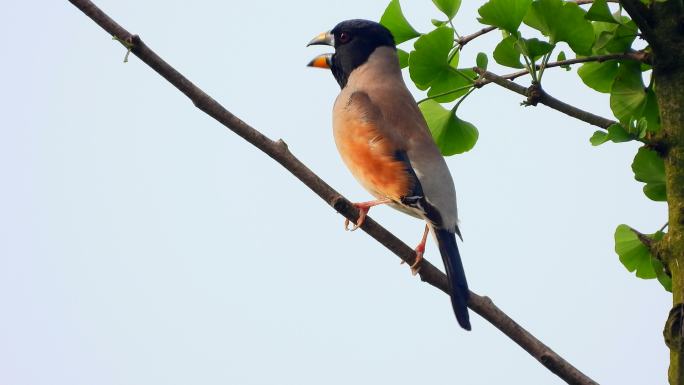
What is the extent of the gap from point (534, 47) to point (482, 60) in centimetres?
21

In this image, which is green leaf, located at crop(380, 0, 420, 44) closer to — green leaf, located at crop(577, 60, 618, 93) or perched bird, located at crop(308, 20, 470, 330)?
perched bird, located at crop(308, 20, 470, 330)

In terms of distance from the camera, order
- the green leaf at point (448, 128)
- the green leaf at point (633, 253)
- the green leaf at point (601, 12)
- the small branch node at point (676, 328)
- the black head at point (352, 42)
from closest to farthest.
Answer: the small branch node at point (676, 328) < the green leaf at point (601, 12) < the green leaf at point (633, 253) < the green leaf at point (448, 128) < the black head at point (352, 42)

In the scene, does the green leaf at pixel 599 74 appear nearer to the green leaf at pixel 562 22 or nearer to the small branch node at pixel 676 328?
the green leaf at pixel 562 22

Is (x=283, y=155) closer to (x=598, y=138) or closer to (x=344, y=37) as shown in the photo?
(x=598, y=138)

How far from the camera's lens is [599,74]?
3.36 metres

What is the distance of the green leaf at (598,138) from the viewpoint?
293 centimetres

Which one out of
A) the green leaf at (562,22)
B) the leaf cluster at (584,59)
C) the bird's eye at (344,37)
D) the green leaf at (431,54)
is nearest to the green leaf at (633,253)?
the leaf cluster at (584,59)

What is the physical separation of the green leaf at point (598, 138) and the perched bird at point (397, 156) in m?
0.78

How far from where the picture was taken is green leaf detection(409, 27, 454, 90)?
336 cm

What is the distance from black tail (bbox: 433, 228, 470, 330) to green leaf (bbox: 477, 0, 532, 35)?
0.98 meters

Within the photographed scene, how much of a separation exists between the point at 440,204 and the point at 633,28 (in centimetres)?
132

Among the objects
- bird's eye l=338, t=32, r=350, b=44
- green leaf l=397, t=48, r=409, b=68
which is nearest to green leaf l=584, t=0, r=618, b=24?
green leaf l=397, t=48, r=409, b=68

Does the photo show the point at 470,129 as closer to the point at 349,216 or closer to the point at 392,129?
the point at 392,129

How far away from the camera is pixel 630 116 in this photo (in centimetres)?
315
